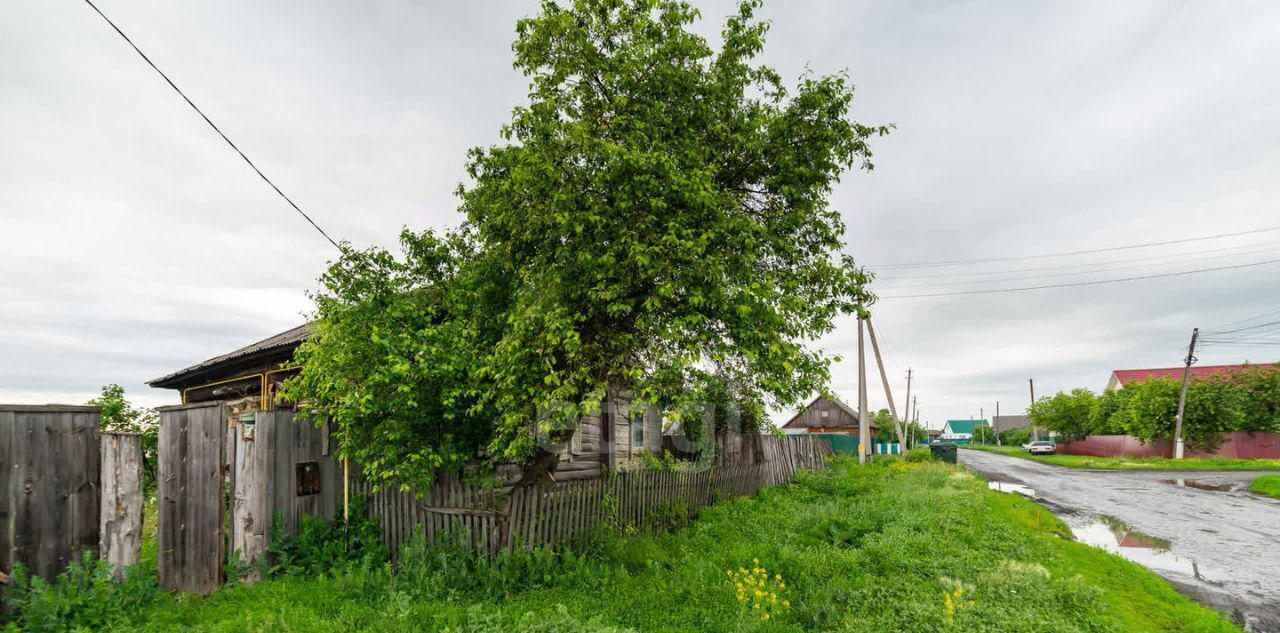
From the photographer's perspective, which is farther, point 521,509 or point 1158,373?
point 1158,373

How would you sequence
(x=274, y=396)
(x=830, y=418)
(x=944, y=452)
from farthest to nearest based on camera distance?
(x=830, y=418)
(x=944, y=452)
(x=274, y=396)

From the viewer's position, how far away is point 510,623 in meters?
5.24

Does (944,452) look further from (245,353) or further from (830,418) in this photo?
(245,353)

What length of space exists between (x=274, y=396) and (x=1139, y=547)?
1631cm

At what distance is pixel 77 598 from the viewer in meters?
5.26

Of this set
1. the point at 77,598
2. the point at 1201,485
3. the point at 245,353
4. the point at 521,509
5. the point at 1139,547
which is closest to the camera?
the point at 77,598

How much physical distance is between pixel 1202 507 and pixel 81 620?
2212 centimetres

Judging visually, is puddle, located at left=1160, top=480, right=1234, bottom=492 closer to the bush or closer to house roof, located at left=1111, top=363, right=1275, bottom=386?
the bush

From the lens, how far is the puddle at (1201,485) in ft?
66.2

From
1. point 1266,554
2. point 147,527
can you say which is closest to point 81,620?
point 147,527

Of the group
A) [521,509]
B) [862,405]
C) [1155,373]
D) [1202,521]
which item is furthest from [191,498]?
[1155,373]

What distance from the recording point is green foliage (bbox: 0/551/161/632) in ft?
16.5

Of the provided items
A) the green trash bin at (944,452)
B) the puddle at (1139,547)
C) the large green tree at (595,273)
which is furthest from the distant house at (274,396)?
the green trash bin at (944,452)

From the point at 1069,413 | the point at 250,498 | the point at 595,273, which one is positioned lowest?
the point at 1069,413
